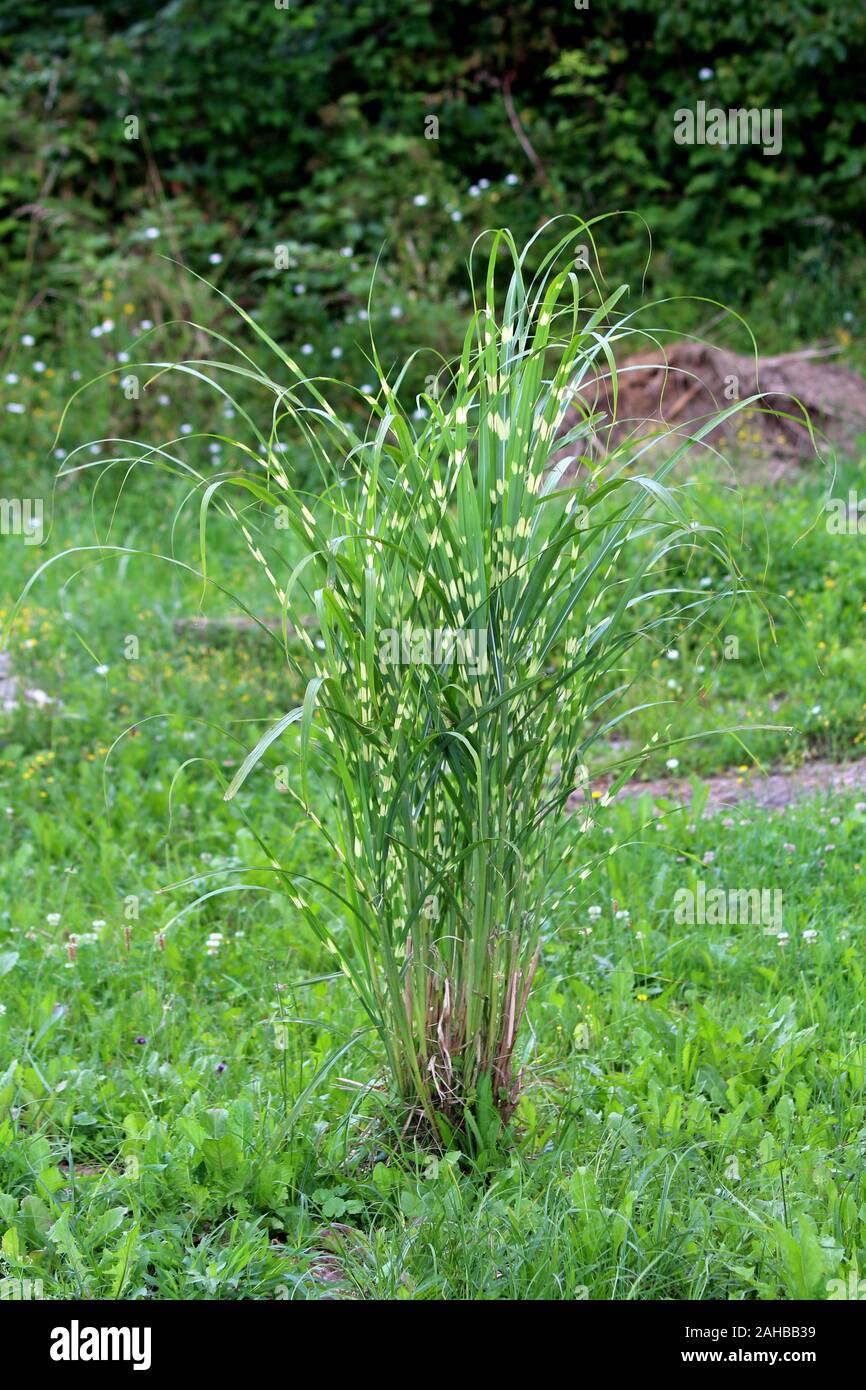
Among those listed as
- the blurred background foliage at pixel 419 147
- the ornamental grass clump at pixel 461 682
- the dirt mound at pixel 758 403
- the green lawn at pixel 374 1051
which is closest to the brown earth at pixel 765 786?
the green lawn at pixel 374 1051

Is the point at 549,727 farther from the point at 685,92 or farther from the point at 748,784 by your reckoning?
the point at 685,92

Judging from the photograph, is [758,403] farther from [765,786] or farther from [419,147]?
[419,147]

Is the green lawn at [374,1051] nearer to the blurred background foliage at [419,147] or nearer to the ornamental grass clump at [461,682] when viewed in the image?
the ornamental grass clump at [461,682]

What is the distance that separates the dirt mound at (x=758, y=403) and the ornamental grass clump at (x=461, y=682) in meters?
4.27

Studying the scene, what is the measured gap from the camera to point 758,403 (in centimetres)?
658

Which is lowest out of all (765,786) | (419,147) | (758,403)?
(765,786)

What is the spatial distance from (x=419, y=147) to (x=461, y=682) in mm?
7461

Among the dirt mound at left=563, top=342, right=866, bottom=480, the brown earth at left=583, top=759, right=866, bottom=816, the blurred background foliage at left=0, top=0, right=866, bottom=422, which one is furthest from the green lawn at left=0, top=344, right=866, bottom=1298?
the blurred background foliage at left=0, top=0, right=866, bottom=422

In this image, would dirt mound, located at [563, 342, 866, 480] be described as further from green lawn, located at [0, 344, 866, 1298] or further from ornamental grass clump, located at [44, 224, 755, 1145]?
ornamental grass clump, located at [44, 224, 755, 1145]

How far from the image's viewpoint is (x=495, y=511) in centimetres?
229

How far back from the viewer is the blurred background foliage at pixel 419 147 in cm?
850

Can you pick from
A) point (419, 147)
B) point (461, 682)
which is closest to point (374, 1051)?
point (461, 682)

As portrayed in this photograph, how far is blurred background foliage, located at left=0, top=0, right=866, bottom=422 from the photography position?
8.50 metres

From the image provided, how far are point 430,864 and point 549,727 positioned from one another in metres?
0.33
